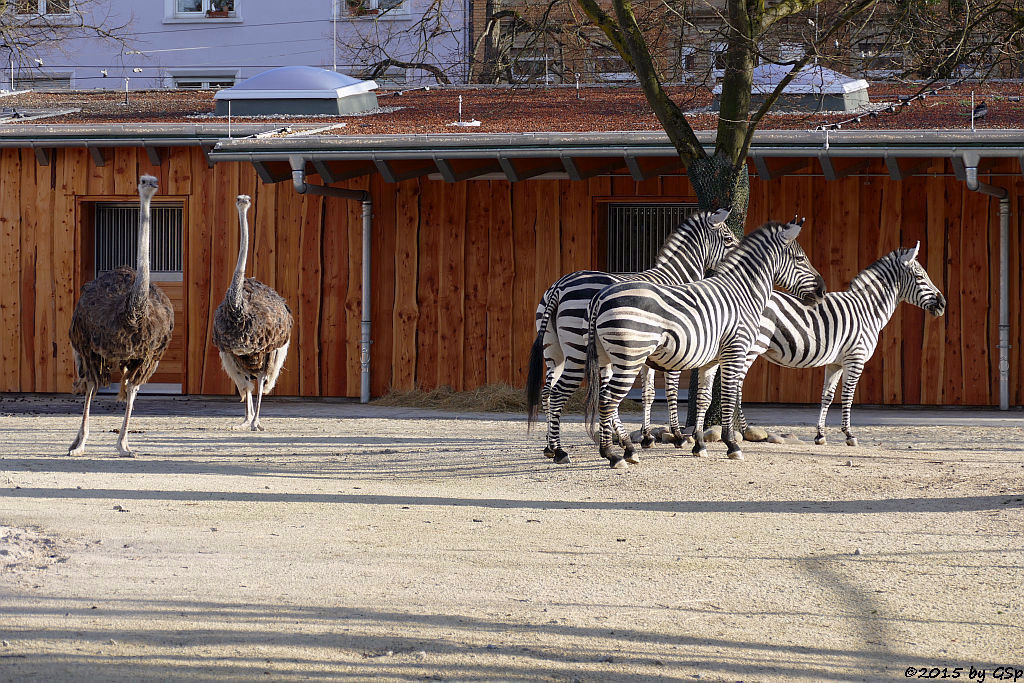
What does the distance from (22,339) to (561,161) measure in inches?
311

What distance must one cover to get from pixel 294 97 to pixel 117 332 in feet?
29.1

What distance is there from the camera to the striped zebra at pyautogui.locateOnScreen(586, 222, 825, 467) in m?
9.03

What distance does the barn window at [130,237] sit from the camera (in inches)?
658

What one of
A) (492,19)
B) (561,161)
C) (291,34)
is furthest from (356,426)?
(291,34)

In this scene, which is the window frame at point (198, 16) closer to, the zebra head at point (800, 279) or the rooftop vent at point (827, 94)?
the rooftop vent at point (827, 94)

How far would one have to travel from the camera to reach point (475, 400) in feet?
48.9

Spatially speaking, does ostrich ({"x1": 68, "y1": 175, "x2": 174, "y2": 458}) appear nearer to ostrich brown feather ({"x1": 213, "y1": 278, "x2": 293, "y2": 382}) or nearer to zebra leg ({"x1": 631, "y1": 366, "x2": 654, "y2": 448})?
ostrich brown feather ({"x1": 213, "y1": 278, "x2": 293, "y2": 382})

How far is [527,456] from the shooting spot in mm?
10266

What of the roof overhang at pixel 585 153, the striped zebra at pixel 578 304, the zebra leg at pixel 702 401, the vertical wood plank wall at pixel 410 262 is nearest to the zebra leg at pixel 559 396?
the striped zebra at pixel 578 304

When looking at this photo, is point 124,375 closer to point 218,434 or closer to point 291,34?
point 218,434

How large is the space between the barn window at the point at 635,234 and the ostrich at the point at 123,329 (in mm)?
7163

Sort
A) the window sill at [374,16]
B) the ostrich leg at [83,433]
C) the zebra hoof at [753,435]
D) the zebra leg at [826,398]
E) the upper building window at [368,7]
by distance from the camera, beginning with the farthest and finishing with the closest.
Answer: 1. the upper building window at [368,7]
2. the window sill at [374,16]
3. the zebra hoof at [753,435]
4. the zebra leg at [826,398]
5. the ostrich leg at [83,433]

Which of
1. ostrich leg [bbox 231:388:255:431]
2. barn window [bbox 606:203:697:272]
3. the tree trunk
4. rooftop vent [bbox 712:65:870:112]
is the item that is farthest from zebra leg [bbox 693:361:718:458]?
rooftop vent [bbox 712:65:870:112]

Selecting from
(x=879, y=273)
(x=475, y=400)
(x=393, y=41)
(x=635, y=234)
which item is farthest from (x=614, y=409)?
(x=393, y=41)
